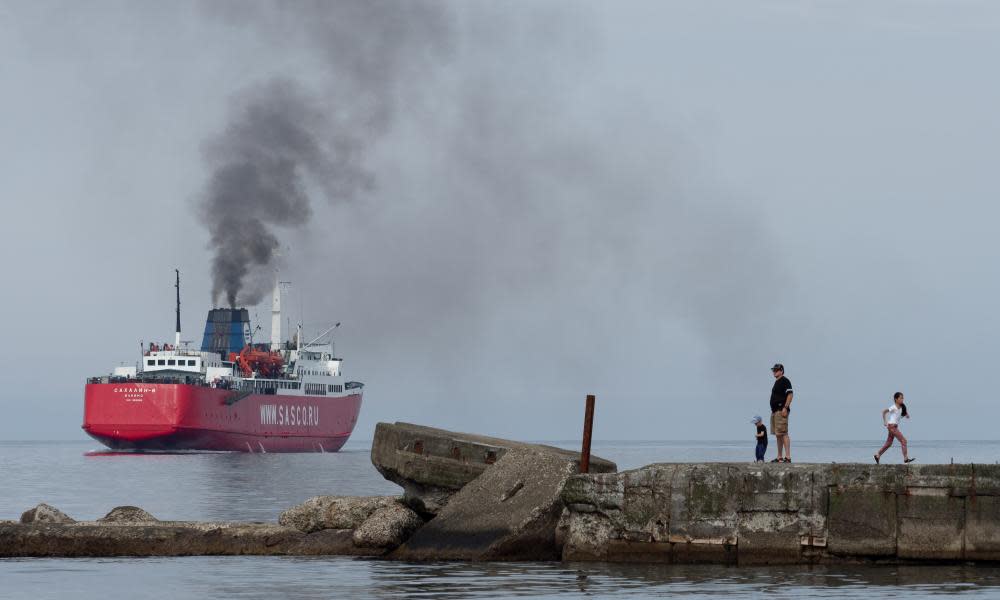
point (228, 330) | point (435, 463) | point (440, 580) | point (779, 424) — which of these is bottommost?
point (440, 580)

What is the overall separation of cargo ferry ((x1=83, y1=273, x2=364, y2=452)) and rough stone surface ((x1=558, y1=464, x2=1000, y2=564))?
66.2 m

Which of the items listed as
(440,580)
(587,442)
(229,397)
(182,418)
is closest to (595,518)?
(587,442)

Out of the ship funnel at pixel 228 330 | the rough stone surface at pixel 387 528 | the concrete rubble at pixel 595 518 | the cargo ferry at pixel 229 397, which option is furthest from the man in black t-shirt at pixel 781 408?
the ship funnel at pixel 228 330

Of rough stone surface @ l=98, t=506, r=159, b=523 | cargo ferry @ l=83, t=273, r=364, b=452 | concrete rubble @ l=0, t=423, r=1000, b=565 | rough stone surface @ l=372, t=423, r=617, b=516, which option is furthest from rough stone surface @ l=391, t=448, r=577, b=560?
cargo ferry @ l=83, t=273, r=364, b=452

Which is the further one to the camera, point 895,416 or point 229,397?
point 229,397

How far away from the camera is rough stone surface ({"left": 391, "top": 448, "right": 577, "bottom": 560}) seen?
666 inches

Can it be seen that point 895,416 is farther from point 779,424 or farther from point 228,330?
point 228,330

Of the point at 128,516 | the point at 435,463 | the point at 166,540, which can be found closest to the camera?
the point at 435,463

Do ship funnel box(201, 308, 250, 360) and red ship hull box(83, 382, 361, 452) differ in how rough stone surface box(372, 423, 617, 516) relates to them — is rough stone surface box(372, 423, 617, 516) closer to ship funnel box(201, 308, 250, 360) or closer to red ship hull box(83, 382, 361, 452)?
red ship hull box(83, 382, 361, 452)

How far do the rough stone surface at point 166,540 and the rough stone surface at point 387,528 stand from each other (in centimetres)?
39

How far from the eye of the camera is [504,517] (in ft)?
56.0

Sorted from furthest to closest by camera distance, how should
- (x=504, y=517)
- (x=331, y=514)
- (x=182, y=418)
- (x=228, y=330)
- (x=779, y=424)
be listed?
1. (x=228, y=330)
2. (x=182, y=418)
3. (x=331, y=514)
4. (x=779, y=424)
5. (x=504, y=517)

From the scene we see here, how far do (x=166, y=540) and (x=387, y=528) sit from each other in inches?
122

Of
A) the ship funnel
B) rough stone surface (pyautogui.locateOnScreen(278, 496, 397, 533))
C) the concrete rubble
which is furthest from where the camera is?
the ship funnel
